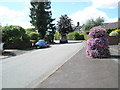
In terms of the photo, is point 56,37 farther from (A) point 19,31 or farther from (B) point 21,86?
(B) point 21,86

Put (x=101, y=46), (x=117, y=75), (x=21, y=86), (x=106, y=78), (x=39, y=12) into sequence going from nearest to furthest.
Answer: (x=21, y=86) < (x=106, y=78) < (x=117, y=75) < (x=101, y=46) < (x=39, y=12)

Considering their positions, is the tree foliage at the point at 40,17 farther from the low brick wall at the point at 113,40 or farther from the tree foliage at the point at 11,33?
the low brick wall at the point at 113,40

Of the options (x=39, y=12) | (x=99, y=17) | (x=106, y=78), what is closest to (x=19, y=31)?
(x=39, y=12)

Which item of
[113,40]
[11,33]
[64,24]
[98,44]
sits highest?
[64,24]

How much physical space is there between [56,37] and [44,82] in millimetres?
67493

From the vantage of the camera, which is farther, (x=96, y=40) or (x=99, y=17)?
(x=99, y=17)

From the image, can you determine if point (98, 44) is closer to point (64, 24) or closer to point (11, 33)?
point (11, 33)

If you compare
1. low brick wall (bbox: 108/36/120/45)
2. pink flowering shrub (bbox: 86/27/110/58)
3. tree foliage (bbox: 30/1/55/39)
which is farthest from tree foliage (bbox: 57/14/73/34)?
pink flowering shrub (bbox: 86/27/110/58)

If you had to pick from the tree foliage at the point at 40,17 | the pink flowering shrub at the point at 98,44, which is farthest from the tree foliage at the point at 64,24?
the pink flowering shrub at the point at 98,44

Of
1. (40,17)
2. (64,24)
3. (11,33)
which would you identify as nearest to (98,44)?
(11,33)

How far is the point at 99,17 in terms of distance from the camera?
262 feet

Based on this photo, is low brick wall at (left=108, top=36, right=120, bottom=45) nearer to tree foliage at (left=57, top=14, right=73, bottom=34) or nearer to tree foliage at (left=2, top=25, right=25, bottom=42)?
tree foliage at (left=2, top=25, right=25, bottom=42)

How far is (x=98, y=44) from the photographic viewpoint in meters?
13.8

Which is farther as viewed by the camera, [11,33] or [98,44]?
[11,33]
